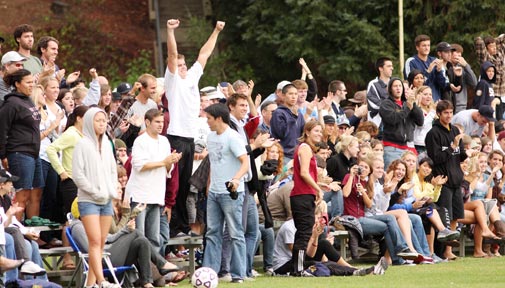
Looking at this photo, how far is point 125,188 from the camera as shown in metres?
17.3

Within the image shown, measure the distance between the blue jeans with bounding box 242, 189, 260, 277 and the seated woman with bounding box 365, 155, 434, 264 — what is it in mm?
2650

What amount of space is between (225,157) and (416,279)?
2785 millimetres

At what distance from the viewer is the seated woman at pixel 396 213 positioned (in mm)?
19844

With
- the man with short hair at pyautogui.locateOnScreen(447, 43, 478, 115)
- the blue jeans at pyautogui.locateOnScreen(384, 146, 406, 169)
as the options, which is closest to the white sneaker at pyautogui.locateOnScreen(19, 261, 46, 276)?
the blue jeans at pyautogui.locateOnScreen(384, 146, 406, 169)

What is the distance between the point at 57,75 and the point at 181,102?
2.14 meters

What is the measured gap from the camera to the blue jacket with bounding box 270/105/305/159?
19.9 meters

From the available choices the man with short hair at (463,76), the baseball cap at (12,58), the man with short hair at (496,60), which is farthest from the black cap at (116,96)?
the man with short hair at (496,60)

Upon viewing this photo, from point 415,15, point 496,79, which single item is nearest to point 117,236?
point 496,79

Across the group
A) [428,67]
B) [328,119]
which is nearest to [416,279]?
[328,119]

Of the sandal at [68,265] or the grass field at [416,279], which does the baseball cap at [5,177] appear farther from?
the grass field at [416,279]

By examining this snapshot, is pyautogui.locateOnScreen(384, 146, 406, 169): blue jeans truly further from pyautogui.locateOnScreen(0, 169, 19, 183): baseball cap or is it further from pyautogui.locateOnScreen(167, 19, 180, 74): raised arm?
pyautogui.locateOnScreen(0, 169, 19, 183): baseball cap

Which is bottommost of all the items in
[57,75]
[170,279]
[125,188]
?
[170,279]

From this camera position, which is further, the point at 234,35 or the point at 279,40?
the point at 234,35

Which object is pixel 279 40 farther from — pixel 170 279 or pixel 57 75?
pixel 170 279
